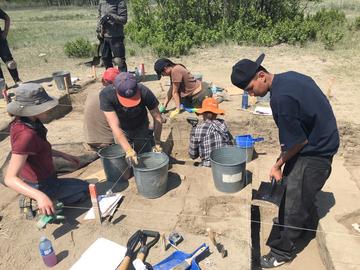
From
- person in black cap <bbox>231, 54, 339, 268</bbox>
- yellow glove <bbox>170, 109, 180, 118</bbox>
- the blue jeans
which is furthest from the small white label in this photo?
yellow glove <bbox>170, 109, 180, 118</bbox>

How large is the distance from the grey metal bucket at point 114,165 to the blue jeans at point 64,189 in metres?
0.40

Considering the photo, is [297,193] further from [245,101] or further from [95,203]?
[245,101]

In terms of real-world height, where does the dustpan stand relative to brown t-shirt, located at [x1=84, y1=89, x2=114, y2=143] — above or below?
below

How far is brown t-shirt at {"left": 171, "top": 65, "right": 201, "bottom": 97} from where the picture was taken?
20.4ft

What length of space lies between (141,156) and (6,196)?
6.04 feet

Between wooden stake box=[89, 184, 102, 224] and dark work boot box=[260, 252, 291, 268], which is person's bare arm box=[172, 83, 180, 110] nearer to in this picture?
wooden stake box=[89, 184, 102, 224]

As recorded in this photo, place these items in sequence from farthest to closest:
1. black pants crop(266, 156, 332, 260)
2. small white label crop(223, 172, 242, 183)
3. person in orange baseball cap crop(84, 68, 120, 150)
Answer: person in orange baseball cap crop(84, 68, 120, 150), small white label crop(223, 172, 242, 183), black pants crop(266, 156, 332, 260)

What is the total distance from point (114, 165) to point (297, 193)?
86.0 inches

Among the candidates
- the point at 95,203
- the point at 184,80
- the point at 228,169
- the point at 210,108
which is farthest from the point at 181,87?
the point at 95,203

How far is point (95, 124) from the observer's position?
512cm

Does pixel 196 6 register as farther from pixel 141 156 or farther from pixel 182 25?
pixel 141 156

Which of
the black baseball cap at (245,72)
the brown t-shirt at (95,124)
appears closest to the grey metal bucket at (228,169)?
the black baseball cap at (245,72)

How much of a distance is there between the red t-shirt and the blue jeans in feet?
0.30

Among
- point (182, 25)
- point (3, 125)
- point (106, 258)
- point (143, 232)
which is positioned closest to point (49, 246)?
point (106, 258)
